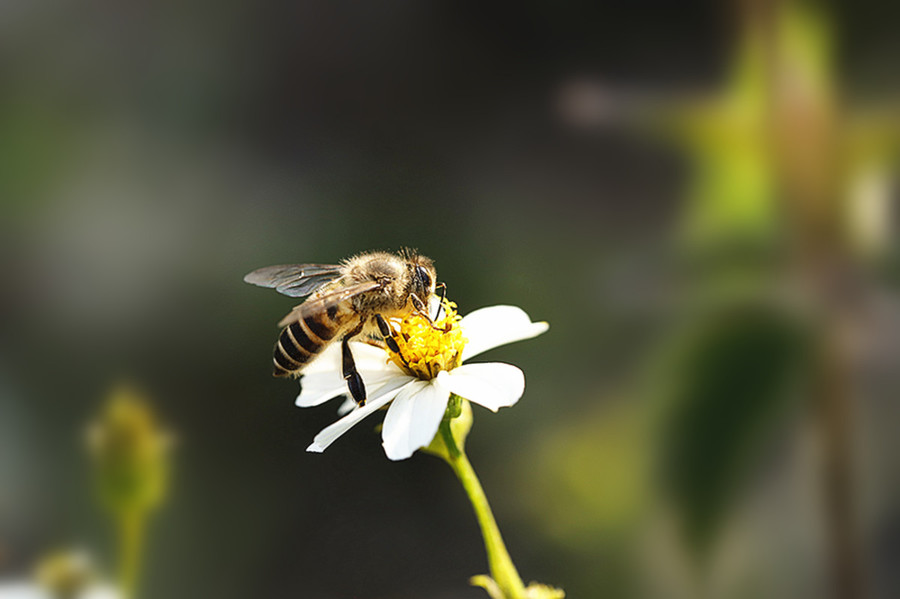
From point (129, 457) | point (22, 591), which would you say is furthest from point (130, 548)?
point (22, 591)

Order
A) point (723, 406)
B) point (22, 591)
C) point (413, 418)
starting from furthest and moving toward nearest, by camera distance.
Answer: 1. point (723, 406)
2. point (22, 591)
3. point (413, 418)

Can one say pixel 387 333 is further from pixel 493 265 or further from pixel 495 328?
pixel 493 265

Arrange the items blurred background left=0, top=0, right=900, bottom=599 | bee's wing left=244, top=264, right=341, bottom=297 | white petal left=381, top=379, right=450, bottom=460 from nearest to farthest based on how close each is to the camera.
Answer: white petal left=381, top=379, right=450, bottom=460, bee's wing left=244, top=264, right=341, bottom=297, blurred background left=0, top=0, right=900, bottom=599

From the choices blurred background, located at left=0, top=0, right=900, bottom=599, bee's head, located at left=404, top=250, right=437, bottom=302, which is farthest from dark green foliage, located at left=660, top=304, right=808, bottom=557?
bee's head, located at left=404, top=250, right=437, bottom=302

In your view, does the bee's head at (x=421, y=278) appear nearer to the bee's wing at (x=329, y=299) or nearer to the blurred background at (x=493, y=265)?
the bee's wing at (x=329, y=299)

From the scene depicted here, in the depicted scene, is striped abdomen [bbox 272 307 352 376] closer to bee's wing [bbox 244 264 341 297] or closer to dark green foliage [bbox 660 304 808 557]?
bee's wing [bbox 244 264 341 297]
